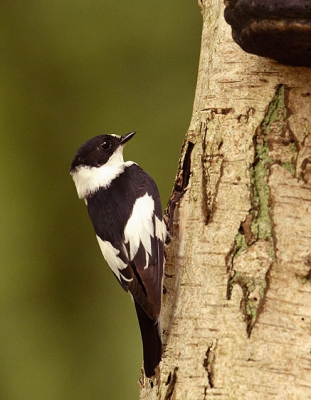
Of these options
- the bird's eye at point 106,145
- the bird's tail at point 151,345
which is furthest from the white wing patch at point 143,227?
the bird's eye at point 106,145

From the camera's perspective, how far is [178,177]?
9.07 feet

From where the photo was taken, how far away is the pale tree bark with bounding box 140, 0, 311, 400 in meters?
2.23

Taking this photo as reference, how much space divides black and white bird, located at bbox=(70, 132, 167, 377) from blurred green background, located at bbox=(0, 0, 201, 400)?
1417mm

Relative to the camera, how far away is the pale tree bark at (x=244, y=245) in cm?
223

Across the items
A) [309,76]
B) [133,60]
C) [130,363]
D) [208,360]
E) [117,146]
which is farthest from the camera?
[133,60]

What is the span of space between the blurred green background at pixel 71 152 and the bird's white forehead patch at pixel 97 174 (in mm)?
1392

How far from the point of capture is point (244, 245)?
2.36 meters

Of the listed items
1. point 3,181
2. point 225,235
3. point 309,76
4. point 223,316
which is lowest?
point 3,181

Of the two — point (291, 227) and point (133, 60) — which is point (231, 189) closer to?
point (291, 227)

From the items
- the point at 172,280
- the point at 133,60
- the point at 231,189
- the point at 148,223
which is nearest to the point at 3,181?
the point at 133,60

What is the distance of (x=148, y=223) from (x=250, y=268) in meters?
0.74

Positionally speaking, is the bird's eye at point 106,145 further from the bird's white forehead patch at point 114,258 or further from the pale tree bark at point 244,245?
the pale tree bark at point 244,245

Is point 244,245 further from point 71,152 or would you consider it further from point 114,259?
point 71,152

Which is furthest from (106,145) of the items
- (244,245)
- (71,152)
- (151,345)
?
(71,152)
